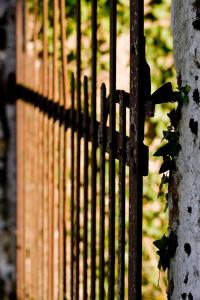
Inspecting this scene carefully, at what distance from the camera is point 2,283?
13.2 ft

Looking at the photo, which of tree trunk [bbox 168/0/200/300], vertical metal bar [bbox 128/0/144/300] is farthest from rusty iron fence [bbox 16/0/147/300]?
tree trunk [bbox 168/0/200/300]

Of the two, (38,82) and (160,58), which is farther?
(160,58)

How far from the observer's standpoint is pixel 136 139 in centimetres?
168

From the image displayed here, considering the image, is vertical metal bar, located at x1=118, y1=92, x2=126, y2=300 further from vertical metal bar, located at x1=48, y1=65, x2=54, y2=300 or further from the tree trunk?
vertical metal bar, located at x1=48, y1=65, x2=54, y2=300

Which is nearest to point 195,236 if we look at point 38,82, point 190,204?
point 190,204

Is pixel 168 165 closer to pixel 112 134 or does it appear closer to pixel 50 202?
pixel 112 134

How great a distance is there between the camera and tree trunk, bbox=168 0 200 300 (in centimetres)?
160

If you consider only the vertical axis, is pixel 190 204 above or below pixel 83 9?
below

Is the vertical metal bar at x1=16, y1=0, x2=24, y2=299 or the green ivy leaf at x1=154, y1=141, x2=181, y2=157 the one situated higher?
the vertical metal bar at x1=16, y1=0, x2=24, y2=299

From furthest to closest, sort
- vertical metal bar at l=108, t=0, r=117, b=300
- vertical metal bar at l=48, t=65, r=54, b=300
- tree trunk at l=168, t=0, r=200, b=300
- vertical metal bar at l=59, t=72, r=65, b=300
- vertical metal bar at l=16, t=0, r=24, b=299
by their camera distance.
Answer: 1. vertical metal bar at l=16, t=0, r=24, b=299
2. vertical metal bar at l=48, t=65, r=54, b=300
3. vertical metal bar at l=59, t=72, r=65, b=300
4. vertical metal bar at l=108, t=0, r=117, b=300
5. tree trunk at l=168, t=0, r=200, b=300

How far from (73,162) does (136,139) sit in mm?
777

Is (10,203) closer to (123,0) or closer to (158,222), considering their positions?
(158,222)

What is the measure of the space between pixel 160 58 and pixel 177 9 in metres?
2.15

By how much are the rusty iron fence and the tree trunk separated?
0.34 feet
